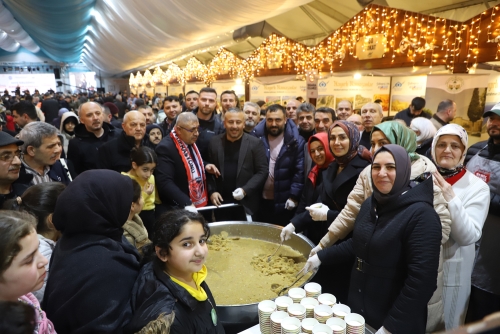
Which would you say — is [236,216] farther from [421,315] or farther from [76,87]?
[76,87]

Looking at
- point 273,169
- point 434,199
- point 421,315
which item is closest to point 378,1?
point 273,169

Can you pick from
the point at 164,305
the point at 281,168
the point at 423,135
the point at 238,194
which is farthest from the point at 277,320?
the point at 423,135

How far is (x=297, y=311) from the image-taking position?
1.26 metres

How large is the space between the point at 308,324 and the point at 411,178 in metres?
0.88

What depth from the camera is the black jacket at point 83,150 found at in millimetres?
3117

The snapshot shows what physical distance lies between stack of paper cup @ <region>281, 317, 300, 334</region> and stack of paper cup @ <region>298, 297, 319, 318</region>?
11cm

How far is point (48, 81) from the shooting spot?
886 inches

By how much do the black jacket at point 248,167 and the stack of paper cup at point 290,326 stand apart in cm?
169

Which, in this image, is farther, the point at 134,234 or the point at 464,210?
the point at 134,234

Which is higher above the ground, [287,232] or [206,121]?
[206,121]

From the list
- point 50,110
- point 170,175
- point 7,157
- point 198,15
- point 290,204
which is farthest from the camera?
point 50,110

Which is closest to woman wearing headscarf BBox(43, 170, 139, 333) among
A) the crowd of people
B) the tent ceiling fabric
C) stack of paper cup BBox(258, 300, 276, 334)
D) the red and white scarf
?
the crowd of people

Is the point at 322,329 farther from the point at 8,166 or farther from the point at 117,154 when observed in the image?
the point at 117,154

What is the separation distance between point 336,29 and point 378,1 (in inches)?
47.9
